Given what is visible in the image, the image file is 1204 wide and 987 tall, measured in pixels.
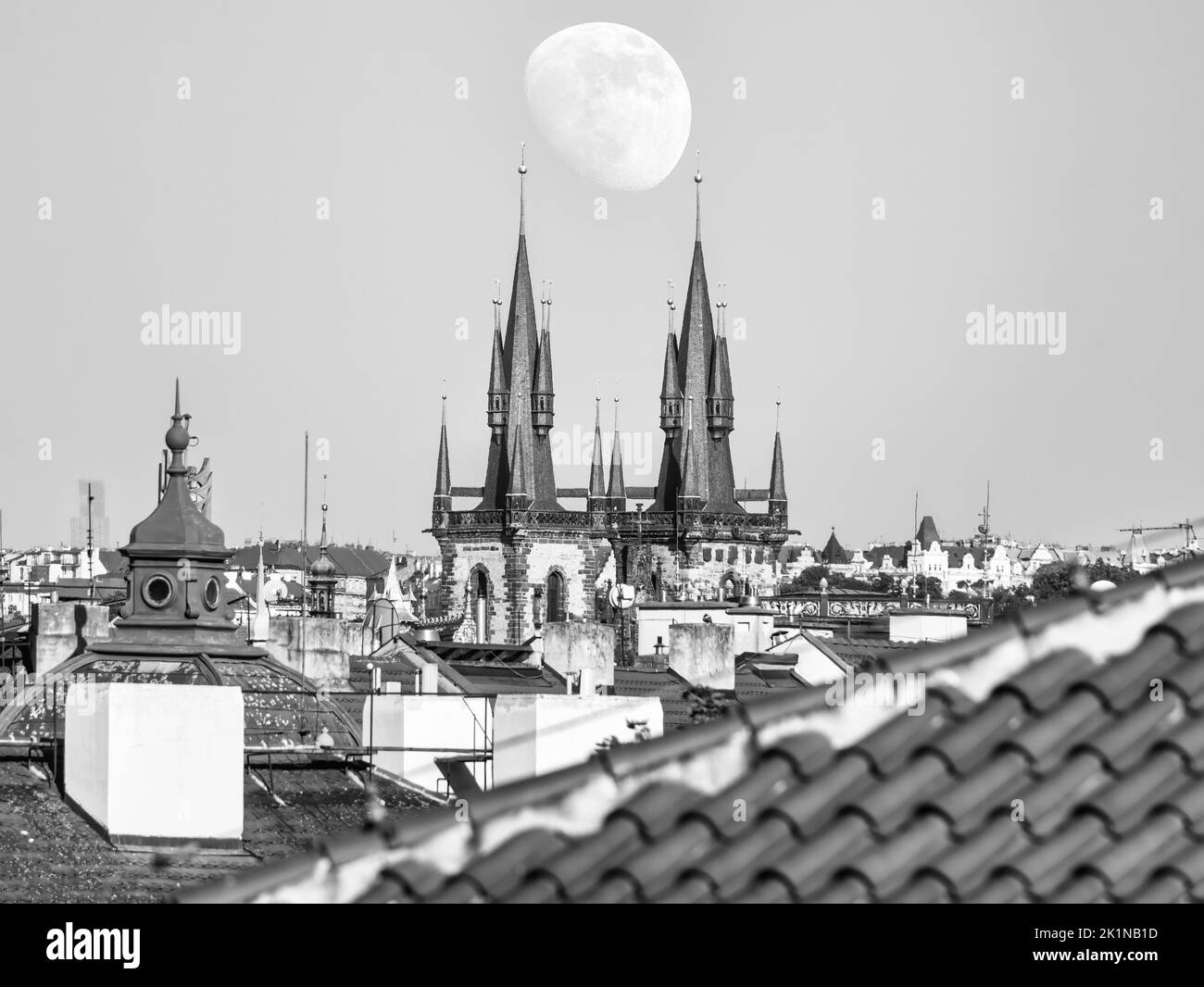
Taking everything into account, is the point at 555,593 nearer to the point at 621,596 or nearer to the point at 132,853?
the point at 621,596

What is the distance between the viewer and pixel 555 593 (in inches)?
4532

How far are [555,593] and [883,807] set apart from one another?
358ft

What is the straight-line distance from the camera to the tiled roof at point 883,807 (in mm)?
6102

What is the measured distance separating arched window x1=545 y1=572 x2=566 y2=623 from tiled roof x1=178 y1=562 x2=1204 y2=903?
353 ft

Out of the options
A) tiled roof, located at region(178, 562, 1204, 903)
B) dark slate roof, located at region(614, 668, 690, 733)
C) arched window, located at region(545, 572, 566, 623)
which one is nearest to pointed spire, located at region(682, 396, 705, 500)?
arched window, located at region(545, 572, 566, 623)

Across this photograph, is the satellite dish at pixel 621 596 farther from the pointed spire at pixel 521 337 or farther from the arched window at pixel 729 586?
the pointed spire at pixel 521 337

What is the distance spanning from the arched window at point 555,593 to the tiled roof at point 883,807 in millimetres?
107503

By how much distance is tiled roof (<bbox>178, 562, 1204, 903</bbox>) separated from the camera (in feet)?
20.0

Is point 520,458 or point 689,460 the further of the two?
point 689,460

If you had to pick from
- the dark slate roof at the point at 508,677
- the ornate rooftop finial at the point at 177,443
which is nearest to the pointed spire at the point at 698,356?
the dark slate roof at the point at 508,677

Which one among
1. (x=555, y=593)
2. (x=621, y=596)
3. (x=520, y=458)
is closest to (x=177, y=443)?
(x=621, y=596)
